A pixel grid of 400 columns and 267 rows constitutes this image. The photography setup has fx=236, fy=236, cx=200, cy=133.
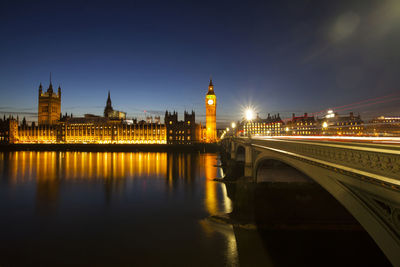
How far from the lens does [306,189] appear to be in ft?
65.9

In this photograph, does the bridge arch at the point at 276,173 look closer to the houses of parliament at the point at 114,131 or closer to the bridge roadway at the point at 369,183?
the bridge roadway at the point at 369,183

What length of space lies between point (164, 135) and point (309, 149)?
123805 millimetres

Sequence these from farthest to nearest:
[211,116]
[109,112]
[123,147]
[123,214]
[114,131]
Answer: [109,112] < [211,116] < [114,131] < [123,147] < [123,214]

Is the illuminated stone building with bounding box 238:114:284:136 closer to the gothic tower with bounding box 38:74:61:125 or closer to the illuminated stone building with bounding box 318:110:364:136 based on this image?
the illuminated stone building with bounding box 318:110:364:136

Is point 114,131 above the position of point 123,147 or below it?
above

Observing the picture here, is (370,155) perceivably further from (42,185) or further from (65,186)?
(42,185)

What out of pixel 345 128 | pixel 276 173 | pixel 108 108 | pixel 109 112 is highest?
pixel 108 108

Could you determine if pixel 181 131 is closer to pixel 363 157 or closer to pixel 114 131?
pixel 114 131

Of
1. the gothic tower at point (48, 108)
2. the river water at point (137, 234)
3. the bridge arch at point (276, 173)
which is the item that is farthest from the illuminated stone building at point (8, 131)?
the bridge arch at point (276, 173)

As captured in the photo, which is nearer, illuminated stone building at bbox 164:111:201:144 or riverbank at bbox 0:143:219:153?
riverbank at bbox 0:143:219:153

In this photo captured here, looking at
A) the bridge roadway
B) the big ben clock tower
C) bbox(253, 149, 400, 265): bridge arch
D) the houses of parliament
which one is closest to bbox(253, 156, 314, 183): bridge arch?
the bridge roadway

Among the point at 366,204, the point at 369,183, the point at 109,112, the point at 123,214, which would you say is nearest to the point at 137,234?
the point at 123,214

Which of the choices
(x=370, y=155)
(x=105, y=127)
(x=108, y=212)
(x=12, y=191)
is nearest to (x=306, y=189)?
(x=370, y=155)

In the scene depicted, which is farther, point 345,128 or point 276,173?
point 276,173
